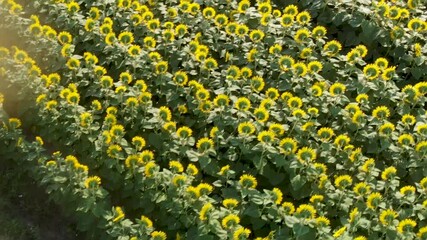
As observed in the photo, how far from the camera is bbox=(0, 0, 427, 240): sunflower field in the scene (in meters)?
3.91

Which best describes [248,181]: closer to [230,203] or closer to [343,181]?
[230,203]

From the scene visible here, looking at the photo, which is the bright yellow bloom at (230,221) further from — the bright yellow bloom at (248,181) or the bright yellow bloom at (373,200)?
the bright yellow bloom at (373,200)

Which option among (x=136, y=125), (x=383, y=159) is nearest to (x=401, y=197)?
(x=383, y=159)

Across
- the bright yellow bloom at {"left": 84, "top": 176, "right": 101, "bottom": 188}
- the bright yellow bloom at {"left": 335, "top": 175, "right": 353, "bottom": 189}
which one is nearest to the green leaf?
the bright yellow bloom at {"left": 335, "top": 175, "right": 353, "bottom": 189}

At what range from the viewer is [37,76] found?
4797 millimetres

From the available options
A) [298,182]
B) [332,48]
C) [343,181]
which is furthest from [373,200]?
[332,48]

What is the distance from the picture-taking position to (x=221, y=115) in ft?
14.5

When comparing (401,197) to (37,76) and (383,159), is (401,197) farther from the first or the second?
(37,76)

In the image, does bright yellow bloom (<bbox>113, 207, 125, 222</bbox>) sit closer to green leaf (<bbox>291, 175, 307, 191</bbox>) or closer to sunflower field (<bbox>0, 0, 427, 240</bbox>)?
sunflower field (<bbox>0, 0, 427, 240</bbox>)

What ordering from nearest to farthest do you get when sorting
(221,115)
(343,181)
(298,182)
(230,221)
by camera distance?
(230,221)
(343,181)
(298,182)
(221,115)

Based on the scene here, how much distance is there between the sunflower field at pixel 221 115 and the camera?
3.91 meters

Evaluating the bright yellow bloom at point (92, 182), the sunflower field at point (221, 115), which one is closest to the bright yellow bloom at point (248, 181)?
the sunflower field at point (221, 115)

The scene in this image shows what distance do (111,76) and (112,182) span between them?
1.00 metres

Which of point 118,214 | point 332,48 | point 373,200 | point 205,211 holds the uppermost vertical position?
point 332,48
